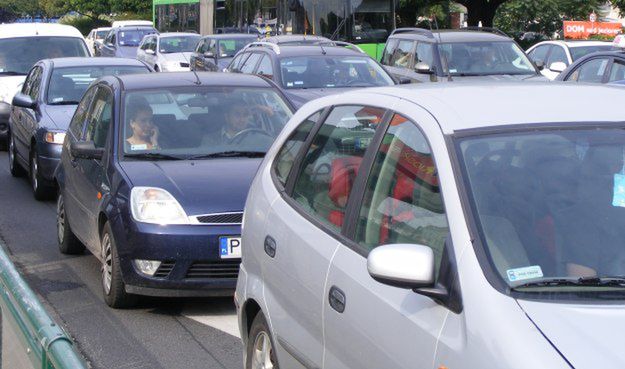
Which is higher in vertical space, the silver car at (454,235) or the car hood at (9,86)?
the silver car at (454,235)

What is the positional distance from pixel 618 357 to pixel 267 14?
90.5 feet

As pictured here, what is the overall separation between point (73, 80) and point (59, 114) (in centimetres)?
94

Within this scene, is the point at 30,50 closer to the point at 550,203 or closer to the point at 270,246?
the point at 270,246

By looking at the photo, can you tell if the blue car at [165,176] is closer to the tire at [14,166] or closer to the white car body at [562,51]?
the tire at [14,166]

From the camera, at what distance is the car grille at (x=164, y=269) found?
274 inches

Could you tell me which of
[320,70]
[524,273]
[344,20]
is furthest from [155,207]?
[344,20]

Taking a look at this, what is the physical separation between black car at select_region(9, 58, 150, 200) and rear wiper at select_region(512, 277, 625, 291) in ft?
30.2

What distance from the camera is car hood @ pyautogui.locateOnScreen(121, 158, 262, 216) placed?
7062mm

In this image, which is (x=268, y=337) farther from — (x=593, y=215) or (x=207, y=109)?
(x=207, y=109)

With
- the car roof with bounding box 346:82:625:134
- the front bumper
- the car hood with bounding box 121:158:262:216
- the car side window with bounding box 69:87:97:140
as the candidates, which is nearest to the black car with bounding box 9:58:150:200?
the car side window with bounding box 69:87:97:140

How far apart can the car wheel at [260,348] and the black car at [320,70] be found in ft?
28.9

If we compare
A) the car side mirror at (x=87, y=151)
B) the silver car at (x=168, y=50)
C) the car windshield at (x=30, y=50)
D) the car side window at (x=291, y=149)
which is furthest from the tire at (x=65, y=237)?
the silver car at (x=168, y=50)

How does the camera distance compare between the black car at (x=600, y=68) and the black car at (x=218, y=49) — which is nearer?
the black car at (x=600, y=68)

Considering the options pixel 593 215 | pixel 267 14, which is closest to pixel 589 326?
pixel 593 215
